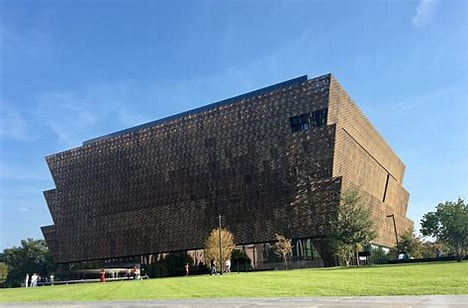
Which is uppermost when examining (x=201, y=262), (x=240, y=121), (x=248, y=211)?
(x=240, y=121)

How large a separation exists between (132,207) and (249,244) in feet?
88.9

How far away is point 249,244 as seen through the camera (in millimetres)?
68375

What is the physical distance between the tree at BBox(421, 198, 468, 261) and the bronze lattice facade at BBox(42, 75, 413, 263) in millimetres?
7713

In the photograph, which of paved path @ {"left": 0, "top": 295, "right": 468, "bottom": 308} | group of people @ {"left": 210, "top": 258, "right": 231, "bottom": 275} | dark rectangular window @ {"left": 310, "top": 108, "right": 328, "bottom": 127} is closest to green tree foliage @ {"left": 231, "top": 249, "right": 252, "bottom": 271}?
group of people @ {"left": 210, "top": 258, "right": 231, "bottom": 275}

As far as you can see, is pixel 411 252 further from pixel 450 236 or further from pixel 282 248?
pixel 282 248

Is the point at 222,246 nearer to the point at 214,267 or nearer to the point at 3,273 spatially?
the point at 214,267

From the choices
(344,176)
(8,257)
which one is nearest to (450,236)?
(344,176)

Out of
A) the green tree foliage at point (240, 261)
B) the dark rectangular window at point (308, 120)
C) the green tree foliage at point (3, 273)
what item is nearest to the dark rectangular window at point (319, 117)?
the dark rectangular window at point (308, 120)

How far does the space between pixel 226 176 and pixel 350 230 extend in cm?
2608

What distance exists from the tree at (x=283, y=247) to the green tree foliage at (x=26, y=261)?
63.1 metres

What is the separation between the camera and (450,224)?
3034 inches

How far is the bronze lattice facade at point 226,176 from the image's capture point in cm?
6375

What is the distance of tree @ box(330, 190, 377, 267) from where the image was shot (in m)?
51.0

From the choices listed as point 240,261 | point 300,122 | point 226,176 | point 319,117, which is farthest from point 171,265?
point 319,117
